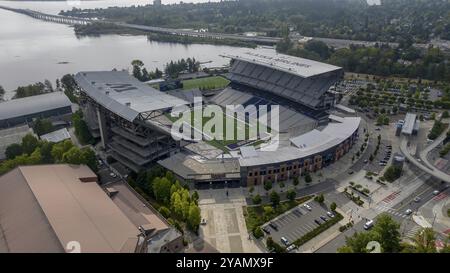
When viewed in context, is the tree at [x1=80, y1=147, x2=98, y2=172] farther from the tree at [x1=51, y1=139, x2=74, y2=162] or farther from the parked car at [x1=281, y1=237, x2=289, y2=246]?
the parked car at [x1=281, y1=237, x2=289, y2=246]

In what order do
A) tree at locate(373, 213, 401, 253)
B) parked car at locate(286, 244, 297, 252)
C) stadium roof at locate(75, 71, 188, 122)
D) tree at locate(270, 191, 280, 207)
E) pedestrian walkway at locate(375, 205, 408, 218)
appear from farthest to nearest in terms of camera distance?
stadium roof at locate(75, 71, 188, 122)
tree at locate(270, 191, 280, 207)
pedestrian walkway at locate(375, 205, 408, 218)
parked car at locate(286, 244, 297, 252)
tree at locate(373, 213, 401, 253)

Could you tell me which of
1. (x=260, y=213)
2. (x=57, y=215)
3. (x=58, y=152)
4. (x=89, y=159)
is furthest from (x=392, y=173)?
(x=58, y=152)

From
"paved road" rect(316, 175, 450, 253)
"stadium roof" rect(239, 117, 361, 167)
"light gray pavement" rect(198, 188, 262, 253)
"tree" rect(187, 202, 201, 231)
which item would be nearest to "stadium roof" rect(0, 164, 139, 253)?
"tree" rect(187, 202, 201, 231)

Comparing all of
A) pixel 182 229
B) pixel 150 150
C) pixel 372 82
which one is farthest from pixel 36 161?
pixel 372 82

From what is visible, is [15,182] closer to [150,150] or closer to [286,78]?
[150,150]

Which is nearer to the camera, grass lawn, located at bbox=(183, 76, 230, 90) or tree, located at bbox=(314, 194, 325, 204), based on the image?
tree, located at bbox=(314, 194, 325, 204)

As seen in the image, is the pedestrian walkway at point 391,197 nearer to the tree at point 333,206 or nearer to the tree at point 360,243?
the tree at point 333,206
